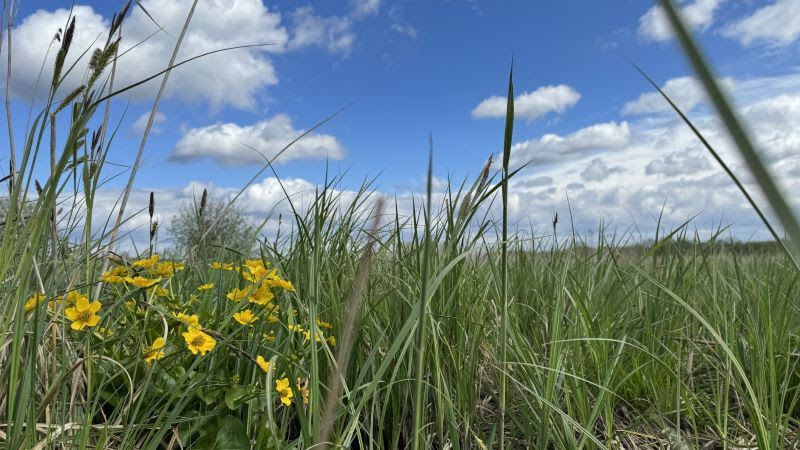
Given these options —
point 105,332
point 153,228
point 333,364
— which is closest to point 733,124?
point 333,364

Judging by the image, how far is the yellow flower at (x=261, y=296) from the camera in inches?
70.2

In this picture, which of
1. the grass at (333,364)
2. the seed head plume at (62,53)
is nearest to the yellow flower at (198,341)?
the grass at (333,364)

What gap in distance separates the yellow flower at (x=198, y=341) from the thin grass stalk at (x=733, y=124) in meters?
1.52

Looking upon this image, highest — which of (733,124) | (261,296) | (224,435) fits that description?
(733,124)

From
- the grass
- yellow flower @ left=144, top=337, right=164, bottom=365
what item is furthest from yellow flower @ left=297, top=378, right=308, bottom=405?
yellow flower @ left=144, top=337, right=164, bottom=365

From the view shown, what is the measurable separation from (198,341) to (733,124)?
Result: 157cm

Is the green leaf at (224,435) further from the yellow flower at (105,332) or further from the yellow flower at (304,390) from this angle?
the yellow flower at (105,332)

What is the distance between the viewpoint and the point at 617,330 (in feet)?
7.38

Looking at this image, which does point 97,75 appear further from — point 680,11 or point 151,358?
point 680,11

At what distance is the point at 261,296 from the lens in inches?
71.1

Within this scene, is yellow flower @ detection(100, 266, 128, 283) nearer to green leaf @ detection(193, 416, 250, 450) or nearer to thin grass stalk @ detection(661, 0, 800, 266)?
green leaf @ detection(193, 416, 250, 450)

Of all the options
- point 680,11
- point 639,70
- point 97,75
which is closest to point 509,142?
point 639,70

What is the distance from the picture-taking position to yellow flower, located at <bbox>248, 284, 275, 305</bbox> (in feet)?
5.85

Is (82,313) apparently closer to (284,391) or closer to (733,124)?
(284,391)
